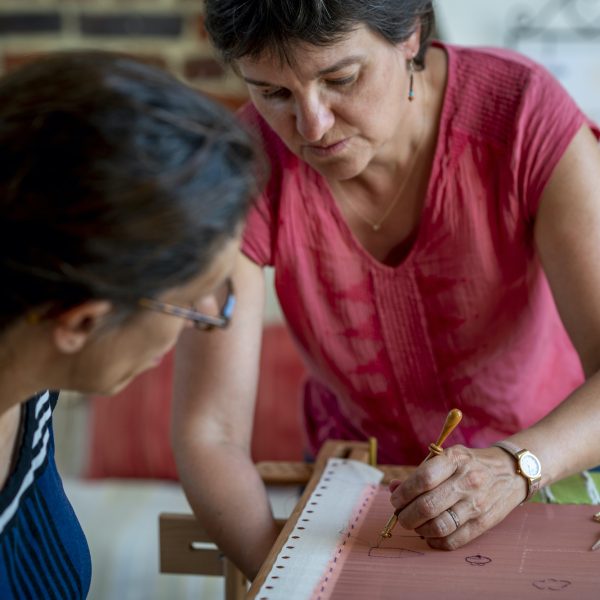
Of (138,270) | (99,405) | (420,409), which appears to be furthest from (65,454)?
(138,270)

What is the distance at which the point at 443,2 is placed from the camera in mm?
3080

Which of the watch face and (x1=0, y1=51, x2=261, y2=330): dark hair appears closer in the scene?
(x1=0, y1=51, x2=261, y2=330): dark hair

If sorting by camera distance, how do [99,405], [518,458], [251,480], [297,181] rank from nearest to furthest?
[518,458] < [251,480] < [297,181] < [99,405]

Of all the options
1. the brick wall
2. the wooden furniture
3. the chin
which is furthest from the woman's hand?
the brick wall

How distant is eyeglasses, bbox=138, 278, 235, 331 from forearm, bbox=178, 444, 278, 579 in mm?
434

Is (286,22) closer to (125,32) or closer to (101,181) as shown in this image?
(101,181)

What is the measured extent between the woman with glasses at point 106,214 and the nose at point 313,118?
1.33 feet

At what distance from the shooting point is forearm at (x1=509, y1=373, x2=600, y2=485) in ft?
4.16

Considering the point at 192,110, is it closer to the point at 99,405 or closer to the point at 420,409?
the point at 420,409

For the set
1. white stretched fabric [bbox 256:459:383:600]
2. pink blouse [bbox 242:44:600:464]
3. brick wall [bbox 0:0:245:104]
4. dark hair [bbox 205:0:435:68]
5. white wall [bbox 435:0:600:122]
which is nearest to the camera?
white stretched fabric [bbox 256:459:383:600]

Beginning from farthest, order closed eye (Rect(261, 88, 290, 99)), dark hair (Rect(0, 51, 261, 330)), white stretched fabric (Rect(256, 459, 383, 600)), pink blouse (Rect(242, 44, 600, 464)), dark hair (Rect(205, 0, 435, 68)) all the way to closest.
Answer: pink blouse (Rect(242, 44, 600, 464)), closed eye (Rect(261, 88, 290, 99)), dark hair (Rect(205, 0, 435, 68)), white stretched fabric (Rect(256, 459, 383, 600)), dark hair (Rect(0, 51, 261, 330))

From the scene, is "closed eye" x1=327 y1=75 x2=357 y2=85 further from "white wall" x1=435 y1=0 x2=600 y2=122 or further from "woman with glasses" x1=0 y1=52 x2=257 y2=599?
"white wall" x1=435 y1=0 x2=600 y2=122

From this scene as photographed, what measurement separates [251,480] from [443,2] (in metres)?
2.14

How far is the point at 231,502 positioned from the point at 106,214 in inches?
26.4
